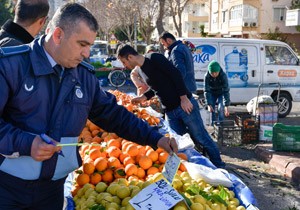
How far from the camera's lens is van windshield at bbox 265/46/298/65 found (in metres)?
11.0

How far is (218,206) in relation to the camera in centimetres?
285

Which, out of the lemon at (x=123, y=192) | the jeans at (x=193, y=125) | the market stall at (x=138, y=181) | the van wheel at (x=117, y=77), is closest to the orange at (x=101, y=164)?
the market stall at (x=138, y=181)

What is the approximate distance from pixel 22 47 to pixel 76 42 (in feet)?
1.05

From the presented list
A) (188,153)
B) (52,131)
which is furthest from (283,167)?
(52,131)

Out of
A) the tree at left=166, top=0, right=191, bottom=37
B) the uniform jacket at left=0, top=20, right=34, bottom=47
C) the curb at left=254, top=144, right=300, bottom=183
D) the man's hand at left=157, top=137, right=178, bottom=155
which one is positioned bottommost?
the curb at left=254, top=144, right=300, bottom=183

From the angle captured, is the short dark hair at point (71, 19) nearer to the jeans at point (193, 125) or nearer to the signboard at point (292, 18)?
the jeans at point (193, 125)

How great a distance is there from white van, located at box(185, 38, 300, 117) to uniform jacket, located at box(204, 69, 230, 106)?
215 cm

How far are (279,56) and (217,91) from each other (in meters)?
3.55

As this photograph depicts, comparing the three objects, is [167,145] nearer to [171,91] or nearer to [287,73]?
[171,91]

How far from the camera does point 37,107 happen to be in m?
2.17

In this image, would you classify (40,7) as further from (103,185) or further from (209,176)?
(209,176)

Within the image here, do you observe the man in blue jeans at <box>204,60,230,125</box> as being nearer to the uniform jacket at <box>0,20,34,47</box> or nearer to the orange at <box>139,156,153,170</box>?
the orange at <box>139,156,153,170</box>

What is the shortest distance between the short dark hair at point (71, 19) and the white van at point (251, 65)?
28.2 ft

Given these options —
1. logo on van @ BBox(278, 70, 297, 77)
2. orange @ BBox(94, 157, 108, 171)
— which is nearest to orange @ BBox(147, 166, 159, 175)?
orange @ BBox(94, 157, 108, 171)
